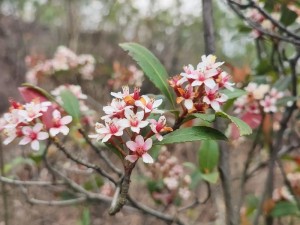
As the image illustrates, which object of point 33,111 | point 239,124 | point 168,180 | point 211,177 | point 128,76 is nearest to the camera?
point 239,124

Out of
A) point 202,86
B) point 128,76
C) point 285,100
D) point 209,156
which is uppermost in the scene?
point 202,86

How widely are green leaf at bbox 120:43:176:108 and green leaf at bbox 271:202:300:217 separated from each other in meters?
0.83

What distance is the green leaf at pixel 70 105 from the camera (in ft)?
4.44

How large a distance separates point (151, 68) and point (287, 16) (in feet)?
2.14

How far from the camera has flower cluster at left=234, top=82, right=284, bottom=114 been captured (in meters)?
1.42

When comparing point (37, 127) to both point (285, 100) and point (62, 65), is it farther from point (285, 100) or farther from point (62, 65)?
point (62, 65)

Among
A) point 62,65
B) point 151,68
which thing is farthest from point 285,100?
point 62,65

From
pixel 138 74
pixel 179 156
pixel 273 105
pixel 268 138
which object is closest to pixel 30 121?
pixel 273 105

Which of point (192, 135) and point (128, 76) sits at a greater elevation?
point (192, 135)

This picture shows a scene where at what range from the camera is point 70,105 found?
4.51 feet

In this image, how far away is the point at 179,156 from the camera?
433cm

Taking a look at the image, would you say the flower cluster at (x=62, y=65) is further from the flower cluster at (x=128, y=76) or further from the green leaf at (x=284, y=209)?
the green leaf at (x=284, y=209)

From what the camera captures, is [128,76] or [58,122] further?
[128,76]

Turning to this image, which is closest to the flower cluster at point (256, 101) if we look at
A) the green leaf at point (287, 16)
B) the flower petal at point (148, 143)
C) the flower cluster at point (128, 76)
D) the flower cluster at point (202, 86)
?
the green leaf at point (287, 16)
